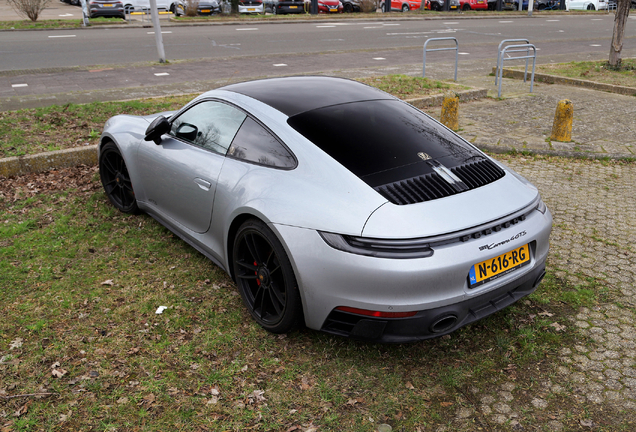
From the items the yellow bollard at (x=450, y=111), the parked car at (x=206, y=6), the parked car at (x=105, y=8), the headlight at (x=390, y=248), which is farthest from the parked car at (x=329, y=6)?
the headlight at (x=390, y=248)

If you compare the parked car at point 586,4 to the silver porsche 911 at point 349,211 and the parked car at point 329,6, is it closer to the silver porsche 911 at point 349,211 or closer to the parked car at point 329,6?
the parked car at point 329,6

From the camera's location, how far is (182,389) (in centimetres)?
307

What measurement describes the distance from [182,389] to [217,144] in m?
1.80

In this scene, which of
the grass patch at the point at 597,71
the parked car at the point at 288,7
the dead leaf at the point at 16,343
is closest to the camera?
the dead leaf at the point at 16,343

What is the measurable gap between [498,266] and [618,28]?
43.2ft

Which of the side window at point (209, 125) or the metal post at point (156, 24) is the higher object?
the metal post at point (156, 24)

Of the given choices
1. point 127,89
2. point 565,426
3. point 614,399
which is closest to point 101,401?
point 565,426

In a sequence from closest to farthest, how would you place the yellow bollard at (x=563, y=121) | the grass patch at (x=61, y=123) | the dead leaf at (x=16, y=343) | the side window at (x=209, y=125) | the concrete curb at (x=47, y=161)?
the dead leaf at (x=16, y=343), the side window at (x=209, y=125), the concrete curb at (x=47, y=161), the grass patch at (x=61, y=123), the yellow bollard at (x=563, y=121)

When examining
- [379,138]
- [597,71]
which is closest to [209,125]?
[379,138]

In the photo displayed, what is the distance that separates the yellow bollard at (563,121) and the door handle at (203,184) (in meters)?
5.96

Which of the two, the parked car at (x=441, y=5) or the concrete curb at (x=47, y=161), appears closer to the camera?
the concrete curb at (x=47, y=161)

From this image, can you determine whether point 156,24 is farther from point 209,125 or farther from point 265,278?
point 265,278

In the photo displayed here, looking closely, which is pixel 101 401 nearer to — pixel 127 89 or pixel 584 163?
pixel 584 163

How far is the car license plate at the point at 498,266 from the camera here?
2959 millimetres
